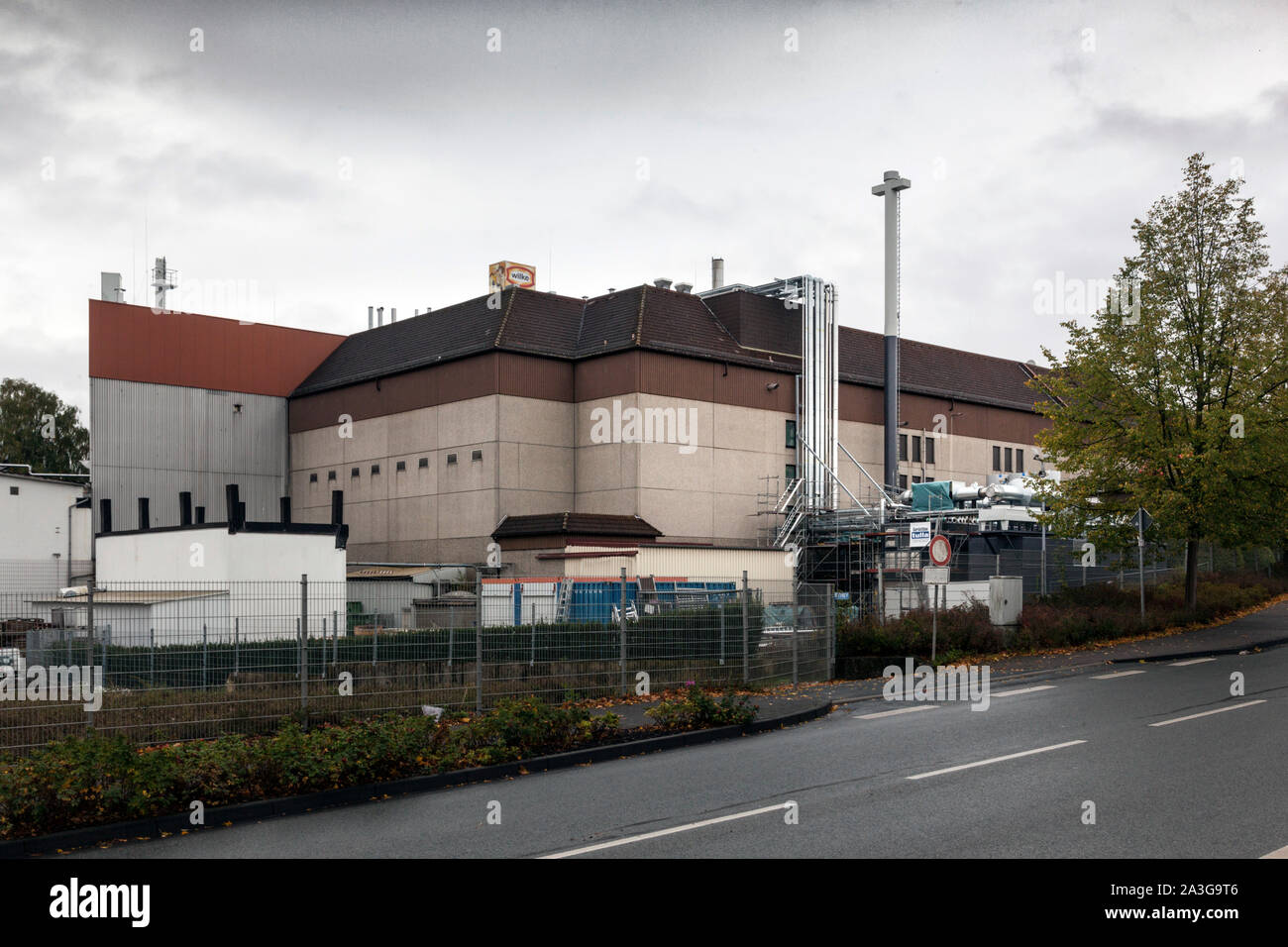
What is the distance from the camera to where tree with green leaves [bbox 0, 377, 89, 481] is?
80688mm

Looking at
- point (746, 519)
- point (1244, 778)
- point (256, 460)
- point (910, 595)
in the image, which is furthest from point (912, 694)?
point (256, 460)

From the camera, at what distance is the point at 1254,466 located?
30.5 meters

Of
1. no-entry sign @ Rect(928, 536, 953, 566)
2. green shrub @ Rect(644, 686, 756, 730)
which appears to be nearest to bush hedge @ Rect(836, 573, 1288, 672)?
no-entry sign @ Rect(928, 536, 953, 566)

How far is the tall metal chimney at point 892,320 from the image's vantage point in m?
54.2

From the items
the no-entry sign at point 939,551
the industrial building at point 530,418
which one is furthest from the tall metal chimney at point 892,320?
the no-entry sign at point 939,551

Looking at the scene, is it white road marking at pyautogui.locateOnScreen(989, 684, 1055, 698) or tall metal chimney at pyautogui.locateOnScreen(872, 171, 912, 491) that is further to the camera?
tall metal chimney at pyautogui.locateOnScreen(872, 171, 912, 491)

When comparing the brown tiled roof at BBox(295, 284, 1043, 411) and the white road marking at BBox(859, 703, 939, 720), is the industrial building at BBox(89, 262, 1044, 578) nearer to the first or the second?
the brown tiled roof at BBox(295, 284, 1043, 411)

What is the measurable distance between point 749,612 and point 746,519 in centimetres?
2826

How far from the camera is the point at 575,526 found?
4297 cm

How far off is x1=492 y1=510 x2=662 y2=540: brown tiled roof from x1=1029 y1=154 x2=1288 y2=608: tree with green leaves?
16.6 m

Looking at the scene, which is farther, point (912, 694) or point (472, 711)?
point (912, 694)

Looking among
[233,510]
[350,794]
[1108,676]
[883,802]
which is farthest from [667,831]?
[233,510]

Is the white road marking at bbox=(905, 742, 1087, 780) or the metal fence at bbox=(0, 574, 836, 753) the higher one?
the metal fence at bbox=(0, 574, 836, 753)
